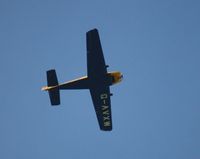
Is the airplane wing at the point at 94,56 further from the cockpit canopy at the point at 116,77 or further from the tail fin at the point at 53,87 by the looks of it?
the tail fin at the point at 53,87

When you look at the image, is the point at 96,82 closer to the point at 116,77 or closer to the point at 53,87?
the point at 116,77

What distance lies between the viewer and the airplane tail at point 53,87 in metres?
37.2

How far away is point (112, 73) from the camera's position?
36.6 metres

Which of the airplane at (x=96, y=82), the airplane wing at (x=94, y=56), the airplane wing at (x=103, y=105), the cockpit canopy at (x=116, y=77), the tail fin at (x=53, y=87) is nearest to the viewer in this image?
the airplane wing at (x=94, y=56)

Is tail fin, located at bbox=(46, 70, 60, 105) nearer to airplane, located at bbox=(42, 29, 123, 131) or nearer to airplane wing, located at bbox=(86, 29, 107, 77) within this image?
airplane, located at bbox=(42, 29, 123, 131)

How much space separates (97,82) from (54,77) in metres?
4.01

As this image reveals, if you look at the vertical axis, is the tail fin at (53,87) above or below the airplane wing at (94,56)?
below

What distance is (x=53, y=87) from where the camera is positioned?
3750 centimetres

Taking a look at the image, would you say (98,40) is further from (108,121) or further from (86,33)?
(108,121)

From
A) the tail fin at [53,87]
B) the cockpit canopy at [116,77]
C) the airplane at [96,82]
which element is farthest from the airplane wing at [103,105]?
the tail fin at [53,87]

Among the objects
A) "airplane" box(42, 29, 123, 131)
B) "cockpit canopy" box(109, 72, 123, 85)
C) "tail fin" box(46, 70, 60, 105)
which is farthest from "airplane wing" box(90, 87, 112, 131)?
"tail fin" box(46, 70, 60, 105)

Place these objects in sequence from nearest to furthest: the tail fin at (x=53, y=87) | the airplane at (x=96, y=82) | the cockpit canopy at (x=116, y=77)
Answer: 1. the airplane at (x=96, y=82)
2. the cockpit canopy at (x=116, y=77)
3. the tail fin at (x=53, y=87)

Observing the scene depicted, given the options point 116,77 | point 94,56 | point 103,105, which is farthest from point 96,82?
point 103,105

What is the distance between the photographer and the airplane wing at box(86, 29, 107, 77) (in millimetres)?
34250
